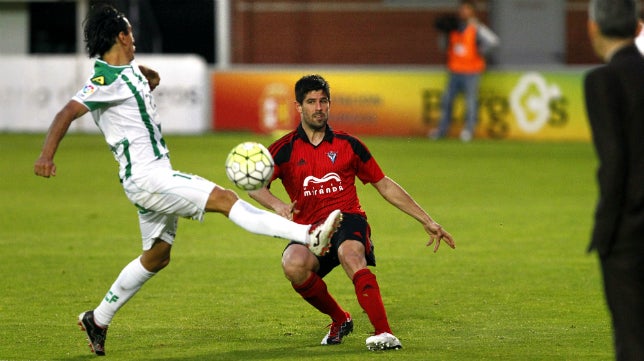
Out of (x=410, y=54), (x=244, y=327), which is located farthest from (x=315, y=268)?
(x=410, y=54)

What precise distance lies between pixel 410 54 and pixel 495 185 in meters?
14.5

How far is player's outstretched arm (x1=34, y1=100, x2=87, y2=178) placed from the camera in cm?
679

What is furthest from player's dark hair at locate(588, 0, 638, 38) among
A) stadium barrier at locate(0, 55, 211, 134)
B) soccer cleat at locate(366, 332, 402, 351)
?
stadium barrier at locate(0, 55, 211, 134)

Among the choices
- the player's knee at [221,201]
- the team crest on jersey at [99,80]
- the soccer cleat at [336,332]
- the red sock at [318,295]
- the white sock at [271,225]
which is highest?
the team crest on jersey at [99,80]

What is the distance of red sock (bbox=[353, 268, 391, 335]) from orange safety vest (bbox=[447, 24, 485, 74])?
1640cm

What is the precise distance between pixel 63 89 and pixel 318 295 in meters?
17.9

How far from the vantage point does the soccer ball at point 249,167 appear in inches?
278

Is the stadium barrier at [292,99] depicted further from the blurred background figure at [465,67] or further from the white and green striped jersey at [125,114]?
the white and green striped jersey at [125,114]

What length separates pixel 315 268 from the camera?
768 cm

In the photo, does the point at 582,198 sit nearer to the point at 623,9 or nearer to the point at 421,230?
the point at 421,230

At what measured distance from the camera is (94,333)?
740cm

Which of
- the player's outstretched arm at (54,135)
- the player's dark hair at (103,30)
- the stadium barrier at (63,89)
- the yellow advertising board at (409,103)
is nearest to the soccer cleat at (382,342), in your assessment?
the player's outstretched arm at (54,135)

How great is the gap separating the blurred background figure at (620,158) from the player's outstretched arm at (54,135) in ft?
10.2

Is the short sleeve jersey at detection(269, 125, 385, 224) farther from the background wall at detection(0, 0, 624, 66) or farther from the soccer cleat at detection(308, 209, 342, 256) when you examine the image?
the background wall at detection(0, 0, 624, 66)
